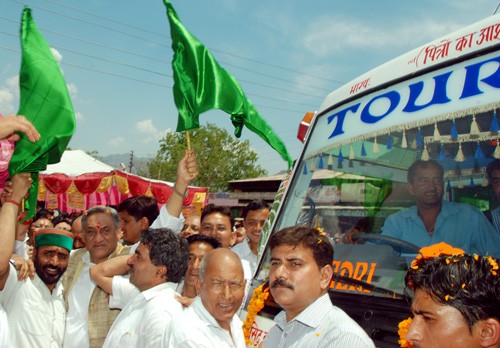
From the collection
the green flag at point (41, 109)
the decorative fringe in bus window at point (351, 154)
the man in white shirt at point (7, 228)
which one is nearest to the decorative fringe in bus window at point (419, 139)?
the decorative fringe in bus window at point (351, 154)

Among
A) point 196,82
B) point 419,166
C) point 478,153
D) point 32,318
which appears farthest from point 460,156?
point 32,318

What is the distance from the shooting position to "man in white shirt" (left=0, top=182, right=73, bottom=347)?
386cm

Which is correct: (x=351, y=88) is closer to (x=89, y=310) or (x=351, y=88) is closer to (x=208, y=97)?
(x=208, y=97)

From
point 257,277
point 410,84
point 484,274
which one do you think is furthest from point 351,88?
point 484,274

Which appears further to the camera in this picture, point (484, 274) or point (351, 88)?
point (351, 88)

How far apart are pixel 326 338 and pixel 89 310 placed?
2.45 m

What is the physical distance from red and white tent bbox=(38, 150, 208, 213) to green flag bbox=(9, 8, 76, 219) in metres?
13.3

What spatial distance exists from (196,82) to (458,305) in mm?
3762

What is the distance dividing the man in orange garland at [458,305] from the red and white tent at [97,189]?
16.1 metres

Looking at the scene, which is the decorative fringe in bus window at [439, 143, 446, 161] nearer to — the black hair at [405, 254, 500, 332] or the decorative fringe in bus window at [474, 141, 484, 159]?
the decorative fringe in bus window at [474, 141, 484, 159]

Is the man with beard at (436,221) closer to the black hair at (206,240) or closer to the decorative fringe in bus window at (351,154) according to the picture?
the decorative fringe in bus window at (351,154)

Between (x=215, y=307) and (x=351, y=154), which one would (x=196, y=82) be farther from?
(x=215, y=307)

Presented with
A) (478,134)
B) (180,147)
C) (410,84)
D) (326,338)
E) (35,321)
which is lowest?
(35,321)

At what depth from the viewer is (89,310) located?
13.6ft
